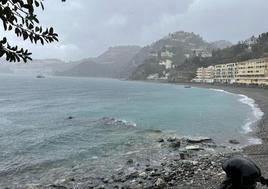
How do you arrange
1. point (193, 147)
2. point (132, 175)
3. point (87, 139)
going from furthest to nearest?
point (87, 139), point (193, 147), point (132, 175)

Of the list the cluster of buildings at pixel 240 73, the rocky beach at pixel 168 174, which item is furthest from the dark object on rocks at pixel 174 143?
the cluster of buildings at pixel 240 73

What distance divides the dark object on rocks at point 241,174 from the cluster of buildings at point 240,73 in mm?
129210

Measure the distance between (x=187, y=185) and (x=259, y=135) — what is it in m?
20.1

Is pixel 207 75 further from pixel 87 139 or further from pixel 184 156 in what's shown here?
pixel 184 156

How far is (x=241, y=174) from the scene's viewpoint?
2498 mm

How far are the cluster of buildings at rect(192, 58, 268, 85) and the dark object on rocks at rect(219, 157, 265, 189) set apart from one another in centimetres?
12921

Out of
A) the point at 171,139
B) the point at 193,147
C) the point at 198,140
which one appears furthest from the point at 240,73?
the point at 193,147

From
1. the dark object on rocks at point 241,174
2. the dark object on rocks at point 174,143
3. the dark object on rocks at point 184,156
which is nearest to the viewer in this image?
the dark object on rocks at point 241,174

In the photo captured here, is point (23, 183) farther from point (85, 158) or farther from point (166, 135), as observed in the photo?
point (166, 135)

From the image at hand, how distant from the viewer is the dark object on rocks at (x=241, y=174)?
249 cm

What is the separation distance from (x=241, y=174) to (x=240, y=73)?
15533cm

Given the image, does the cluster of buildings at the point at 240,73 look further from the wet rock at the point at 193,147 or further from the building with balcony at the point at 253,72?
the wet rock at the point at 193,147

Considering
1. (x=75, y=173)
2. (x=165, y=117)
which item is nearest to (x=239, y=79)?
(x=165, y=117)

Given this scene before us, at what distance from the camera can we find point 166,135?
127ft
